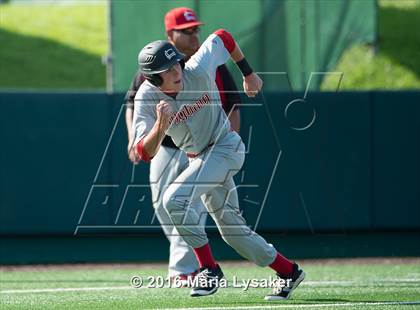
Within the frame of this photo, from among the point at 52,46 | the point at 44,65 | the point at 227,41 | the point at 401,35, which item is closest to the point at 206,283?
the point at 227,41

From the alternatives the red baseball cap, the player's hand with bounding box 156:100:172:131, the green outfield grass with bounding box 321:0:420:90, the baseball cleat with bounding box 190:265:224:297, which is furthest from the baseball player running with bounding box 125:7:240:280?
the green outfield grass with bounding box 321:0:420:90

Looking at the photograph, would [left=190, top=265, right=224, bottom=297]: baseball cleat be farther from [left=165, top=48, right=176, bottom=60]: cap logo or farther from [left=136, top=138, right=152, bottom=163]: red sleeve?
[left=165, top=48, right=176, bottom=60]: cap logo

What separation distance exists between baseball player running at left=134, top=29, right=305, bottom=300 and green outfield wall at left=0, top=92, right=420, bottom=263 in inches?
141

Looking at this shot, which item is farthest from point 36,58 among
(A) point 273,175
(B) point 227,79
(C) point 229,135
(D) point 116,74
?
(C) point 229,135

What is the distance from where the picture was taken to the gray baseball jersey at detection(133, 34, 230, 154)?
→ 663 centimetres

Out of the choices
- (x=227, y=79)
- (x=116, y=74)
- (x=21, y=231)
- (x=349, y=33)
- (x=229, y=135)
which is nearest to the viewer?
(x=229, y=135)

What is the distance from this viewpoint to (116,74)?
11125mm

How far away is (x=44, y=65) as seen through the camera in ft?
60.0

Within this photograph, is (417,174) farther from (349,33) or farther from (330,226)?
(349,33)

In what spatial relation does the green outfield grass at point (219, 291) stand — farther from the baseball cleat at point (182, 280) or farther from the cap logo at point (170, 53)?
the cap logo at point (170, 53)

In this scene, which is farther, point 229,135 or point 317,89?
point 317,89

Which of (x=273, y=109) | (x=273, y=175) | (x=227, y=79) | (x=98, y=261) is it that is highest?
(x=227, y=79)

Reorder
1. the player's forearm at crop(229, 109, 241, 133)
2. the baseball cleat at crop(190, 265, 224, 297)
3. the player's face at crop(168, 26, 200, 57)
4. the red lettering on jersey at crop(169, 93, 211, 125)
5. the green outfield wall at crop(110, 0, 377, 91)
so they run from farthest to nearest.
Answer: the green outfield wall at crop(110, 0, 377, 91), the player's face at crop(168, 26, 200, 57), the player's forearm at crop(229, 109, 241, 133), the baseball cleat at crop(190, 265, 224, 297), the red lettering on jersey at crop(169, 93, 211, 125)

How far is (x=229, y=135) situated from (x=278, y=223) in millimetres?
3908
